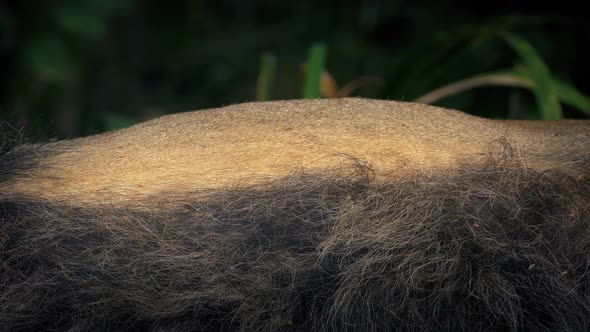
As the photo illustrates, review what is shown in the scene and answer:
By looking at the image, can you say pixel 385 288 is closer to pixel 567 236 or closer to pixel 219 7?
pixel 567 236

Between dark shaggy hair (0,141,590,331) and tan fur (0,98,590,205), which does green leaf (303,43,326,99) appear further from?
dark shaggy hair (0,141,590,331)

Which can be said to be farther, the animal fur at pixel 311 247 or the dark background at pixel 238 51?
the dark background at pixel 238 51

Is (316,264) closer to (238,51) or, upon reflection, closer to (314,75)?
(314,75)

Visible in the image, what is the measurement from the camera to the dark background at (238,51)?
5.78 feet

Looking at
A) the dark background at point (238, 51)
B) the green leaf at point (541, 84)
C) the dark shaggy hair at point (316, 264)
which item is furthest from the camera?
the dark background at point (238, 51)

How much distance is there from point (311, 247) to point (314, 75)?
0.92m

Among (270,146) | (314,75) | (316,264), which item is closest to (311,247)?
(316,264)

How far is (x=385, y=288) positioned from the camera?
2.21 feet

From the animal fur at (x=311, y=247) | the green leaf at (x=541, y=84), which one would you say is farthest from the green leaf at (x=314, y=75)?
the animal fur at (x=311, y=247)

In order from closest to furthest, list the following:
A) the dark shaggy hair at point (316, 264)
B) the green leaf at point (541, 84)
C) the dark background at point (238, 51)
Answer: the dark shaggy hair at point (316, 264) → the green leaf at point (541, 84) → the dark background at point (238, 51)

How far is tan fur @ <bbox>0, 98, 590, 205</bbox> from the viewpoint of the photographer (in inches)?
30.1

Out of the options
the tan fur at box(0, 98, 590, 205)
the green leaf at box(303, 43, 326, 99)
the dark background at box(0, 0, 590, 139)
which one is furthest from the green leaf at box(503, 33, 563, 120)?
the tan fur at box(0, 98, 590, 205)

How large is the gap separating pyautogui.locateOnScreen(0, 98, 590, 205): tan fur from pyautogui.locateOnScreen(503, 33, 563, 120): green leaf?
508 mm

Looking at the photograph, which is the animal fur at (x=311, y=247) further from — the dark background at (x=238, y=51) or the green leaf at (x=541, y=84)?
the dark background at (x=238, y=51)
